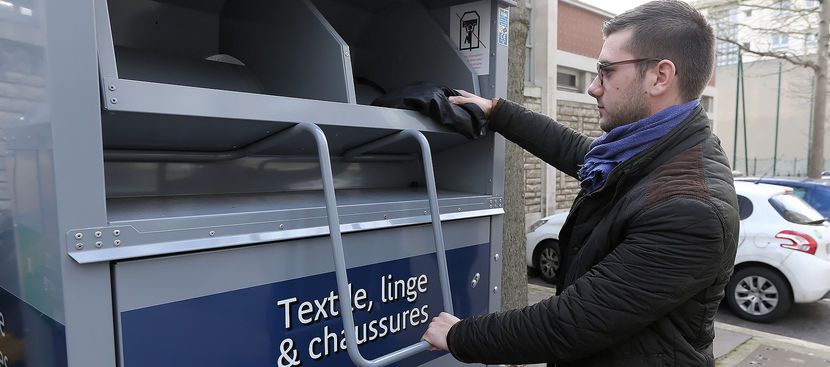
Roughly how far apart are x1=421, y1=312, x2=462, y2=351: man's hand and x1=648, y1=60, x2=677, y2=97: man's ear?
86cm

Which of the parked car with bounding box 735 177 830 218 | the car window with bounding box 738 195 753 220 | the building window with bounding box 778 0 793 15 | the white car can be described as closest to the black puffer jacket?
the white car

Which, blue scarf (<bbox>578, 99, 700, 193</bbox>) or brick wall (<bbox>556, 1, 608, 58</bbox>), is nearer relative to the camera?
blue scarf (<bbox>578, 99, 700, 193</bbox>)

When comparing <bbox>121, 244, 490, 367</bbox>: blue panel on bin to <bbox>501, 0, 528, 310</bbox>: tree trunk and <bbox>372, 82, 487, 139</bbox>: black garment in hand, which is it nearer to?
<bbox>372, 82, 487, 139</bbox>: black garment in hand

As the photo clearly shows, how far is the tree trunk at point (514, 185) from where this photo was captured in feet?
12.2

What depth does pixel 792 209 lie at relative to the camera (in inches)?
211

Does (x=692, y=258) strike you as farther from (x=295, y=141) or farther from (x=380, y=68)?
(x=380, y=68)

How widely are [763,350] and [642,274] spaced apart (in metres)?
4.04

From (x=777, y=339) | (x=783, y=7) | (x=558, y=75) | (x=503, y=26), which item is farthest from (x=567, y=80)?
(x=503, y=26)

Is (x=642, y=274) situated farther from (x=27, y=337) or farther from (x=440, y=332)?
(x=27, y=337)

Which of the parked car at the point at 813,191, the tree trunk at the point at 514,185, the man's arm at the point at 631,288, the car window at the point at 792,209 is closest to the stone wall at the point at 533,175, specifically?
the parked car at the point at 813,191

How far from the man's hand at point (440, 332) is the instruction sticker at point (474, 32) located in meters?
1.14

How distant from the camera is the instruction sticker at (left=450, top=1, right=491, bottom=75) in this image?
2.30m

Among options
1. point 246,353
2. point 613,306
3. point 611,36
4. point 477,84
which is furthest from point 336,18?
point 613,306

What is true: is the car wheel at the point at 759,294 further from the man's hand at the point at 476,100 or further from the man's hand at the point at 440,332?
the man's hand at the point at 440,332
